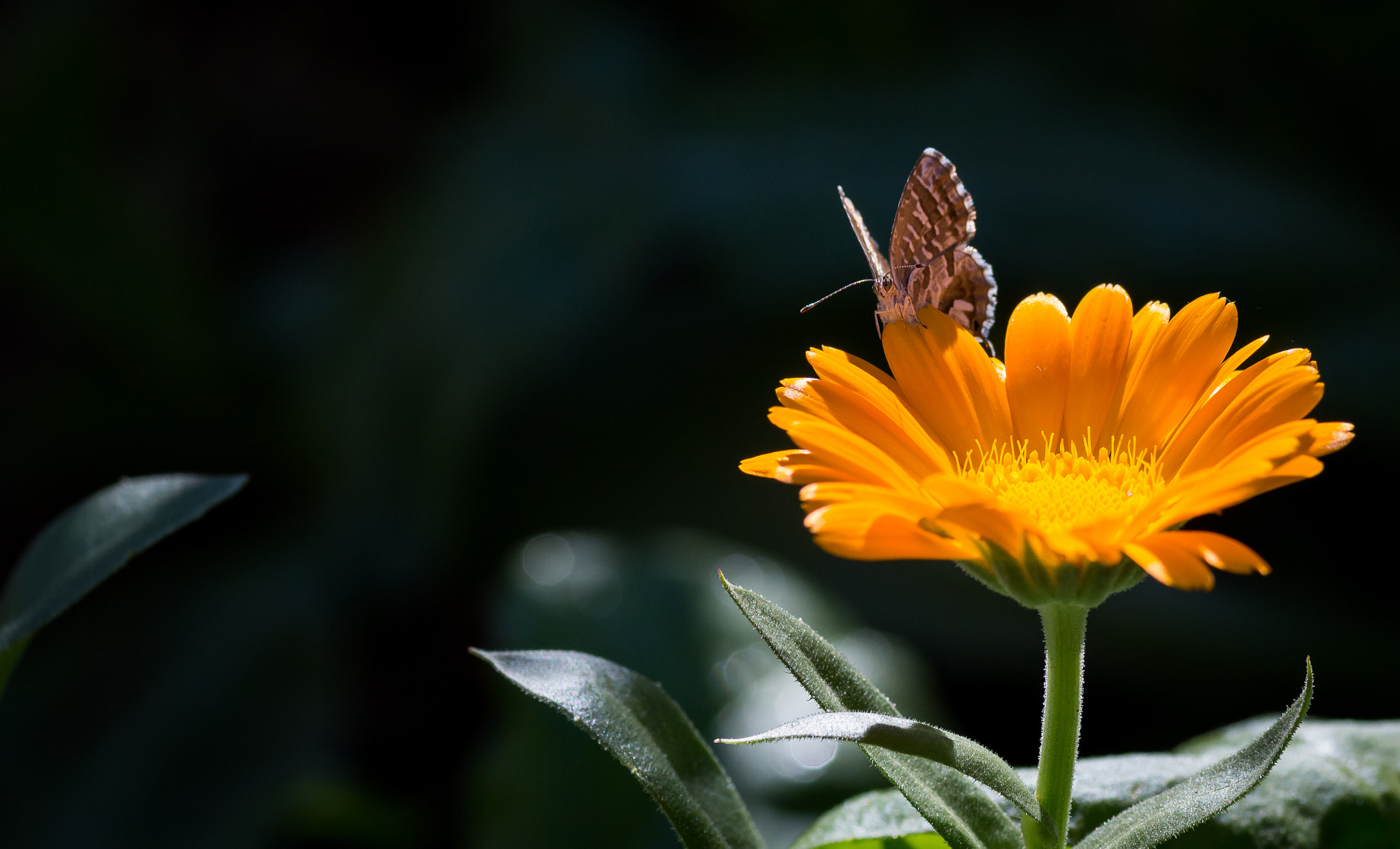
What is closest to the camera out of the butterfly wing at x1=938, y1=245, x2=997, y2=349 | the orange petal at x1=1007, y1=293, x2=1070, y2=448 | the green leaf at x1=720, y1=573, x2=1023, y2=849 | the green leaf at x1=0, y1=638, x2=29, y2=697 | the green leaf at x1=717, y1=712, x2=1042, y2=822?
the green leaf at x1=717, y1=712, x2=1042, y2=822

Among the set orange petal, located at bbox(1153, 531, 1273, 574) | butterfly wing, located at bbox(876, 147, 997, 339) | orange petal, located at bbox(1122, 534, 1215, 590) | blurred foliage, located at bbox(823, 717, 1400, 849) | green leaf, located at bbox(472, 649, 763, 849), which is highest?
butterfly wing, located at bbox(876, 147, 997, 339)

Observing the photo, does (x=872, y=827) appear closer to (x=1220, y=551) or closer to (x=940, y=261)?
(x=1220, y=551)

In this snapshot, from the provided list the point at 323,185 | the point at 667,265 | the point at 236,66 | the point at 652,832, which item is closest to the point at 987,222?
the point at 667,265

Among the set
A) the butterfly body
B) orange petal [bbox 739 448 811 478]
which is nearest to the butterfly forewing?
the butterfly body

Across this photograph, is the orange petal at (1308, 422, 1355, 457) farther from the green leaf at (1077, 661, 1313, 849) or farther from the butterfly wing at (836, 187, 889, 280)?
the butterfly wing at (836, 187, 889, 280)

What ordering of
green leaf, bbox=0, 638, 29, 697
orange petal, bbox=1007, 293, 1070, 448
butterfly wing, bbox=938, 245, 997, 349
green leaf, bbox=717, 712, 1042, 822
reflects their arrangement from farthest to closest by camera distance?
butterfly wing, bbox=938, 245, 997, 349, orange petal, bbox=1007, 293, 1070, 448, green leaf, bbox=0, 638, 29, 697, green leaf, bbox=717, 712, 1042, 822

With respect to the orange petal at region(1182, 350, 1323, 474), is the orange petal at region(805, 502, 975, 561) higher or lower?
lower

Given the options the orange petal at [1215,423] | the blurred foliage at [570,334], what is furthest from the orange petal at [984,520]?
the blurred foliage at [570,334]

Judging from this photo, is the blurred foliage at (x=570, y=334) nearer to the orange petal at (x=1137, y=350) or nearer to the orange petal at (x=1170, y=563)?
the orange petal at (x=1137, y=350)
